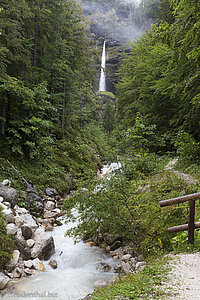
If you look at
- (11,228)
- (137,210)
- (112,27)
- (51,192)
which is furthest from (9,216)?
(112,27)

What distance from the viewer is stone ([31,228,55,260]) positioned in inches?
220

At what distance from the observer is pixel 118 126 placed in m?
12.8

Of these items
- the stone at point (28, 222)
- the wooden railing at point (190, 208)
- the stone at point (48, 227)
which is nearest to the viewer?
the wooden railing at point (190, 208)

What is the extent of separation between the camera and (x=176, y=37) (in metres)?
6.61

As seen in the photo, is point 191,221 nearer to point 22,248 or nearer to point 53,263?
point 53,263

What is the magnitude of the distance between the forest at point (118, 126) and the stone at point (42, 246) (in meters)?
0.92

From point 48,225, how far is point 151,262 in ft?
15.8

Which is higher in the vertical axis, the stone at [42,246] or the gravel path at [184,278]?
the gravel path at [184,278]

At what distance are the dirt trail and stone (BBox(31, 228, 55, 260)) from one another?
365cm

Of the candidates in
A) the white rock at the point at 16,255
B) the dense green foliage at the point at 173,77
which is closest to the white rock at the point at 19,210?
the white rock at the point at 16,255

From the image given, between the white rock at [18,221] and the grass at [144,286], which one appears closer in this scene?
the grass at [144,286]

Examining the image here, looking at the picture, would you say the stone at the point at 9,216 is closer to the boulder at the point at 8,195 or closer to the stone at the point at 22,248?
the stone at the point at 22,248

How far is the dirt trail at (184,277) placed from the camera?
2.58 meters

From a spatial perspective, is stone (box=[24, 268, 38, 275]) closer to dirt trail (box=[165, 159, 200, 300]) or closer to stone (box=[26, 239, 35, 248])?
stone (box=[26, 239, 35, 248])
